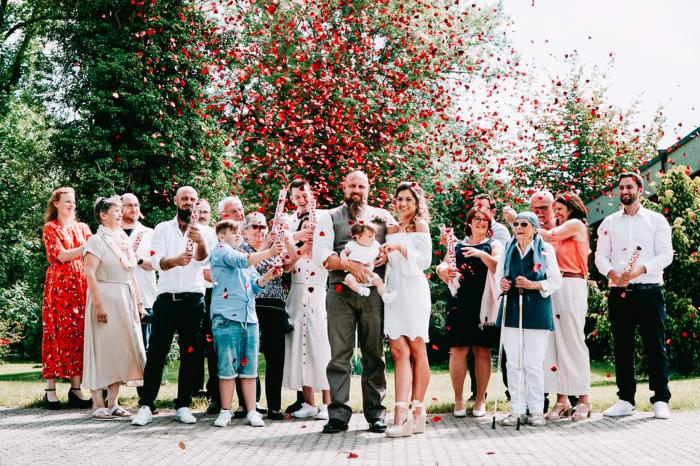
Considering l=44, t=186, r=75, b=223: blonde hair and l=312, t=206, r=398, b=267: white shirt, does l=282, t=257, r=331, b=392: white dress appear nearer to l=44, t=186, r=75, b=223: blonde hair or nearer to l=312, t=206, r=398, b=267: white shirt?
l=312, t=206, r=398, b=267: white shirt

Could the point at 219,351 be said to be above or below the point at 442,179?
below

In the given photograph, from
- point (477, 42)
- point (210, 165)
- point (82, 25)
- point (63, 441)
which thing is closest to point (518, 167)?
point (477, 42)

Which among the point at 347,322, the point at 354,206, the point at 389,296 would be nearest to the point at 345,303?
the point at 347,322

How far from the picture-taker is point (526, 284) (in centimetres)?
783

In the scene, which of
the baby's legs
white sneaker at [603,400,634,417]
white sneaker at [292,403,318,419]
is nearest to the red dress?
white sneaker at [292,403,318,419]

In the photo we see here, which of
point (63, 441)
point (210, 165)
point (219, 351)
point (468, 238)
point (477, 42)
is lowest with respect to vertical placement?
point (63, 441)

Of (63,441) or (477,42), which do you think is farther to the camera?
(477,42)

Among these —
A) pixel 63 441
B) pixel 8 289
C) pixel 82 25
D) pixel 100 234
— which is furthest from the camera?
pixel 8 289

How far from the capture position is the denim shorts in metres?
7.75

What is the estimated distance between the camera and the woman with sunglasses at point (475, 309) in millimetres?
8461

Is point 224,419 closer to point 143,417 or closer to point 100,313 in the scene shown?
point 143,417

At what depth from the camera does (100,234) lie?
842cm

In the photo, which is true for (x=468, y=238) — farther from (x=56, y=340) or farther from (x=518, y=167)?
(x=518, y=167)

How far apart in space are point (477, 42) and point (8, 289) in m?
19.3
